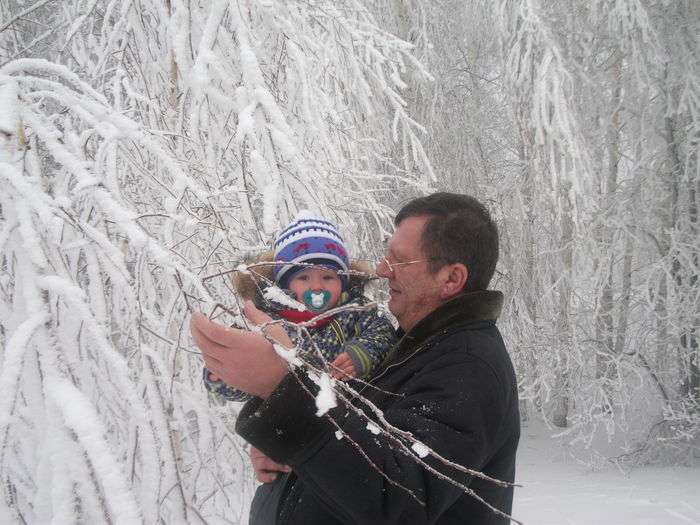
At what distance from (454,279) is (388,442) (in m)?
0.51

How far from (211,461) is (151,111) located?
1300 mm

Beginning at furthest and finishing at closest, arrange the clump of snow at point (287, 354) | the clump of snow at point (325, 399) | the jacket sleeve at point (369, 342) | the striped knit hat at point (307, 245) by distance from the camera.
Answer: the striped knit hat at point (307, 245) → the jacket sleeve at point (369, 342) → the clump of snow at point (287, 354) → the clump of snow at point (325, 399)

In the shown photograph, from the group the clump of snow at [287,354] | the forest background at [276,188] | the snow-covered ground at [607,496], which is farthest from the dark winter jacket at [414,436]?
the snow-covered ground at [607,496]

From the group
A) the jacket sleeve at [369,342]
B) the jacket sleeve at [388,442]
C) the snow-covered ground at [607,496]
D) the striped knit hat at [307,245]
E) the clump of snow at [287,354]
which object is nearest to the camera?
the clump of snow at [287,354]

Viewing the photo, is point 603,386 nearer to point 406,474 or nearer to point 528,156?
point 528,156

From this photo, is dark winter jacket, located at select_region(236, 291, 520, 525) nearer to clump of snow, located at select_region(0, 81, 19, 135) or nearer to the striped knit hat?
the striped knit hat

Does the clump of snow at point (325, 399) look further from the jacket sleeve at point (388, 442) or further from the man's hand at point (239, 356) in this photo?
the man's hand at point (239, 356)

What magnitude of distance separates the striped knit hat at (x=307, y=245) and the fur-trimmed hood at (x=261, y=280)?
0.04 metres

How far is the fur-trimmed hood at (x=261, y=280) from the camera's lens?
4.53 ft

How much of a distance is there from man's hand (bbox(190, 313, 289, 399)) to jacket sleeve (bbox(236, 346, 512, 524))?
0.03 metres

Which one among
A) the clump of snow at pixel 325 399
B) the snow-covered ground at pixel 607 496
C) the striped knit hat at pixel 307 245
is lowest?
the snow-covered ground at pixel 607 496

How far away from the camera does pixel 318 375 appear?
83 centimetres

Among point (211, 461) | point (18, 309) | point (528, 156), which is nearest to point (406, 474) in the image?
point (18, 309)

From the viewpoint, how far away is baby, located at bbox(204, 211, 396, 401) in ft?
4.75
